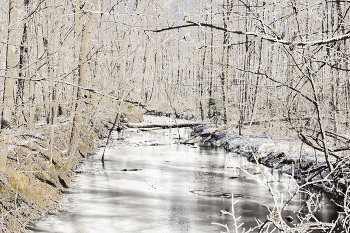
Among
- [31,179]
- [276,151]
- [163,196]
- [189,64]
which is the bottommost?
[163,196]

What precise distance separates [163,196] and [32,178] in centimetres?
400

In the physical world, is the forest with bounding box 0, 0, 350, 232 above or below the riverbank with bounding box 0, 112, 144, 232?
above

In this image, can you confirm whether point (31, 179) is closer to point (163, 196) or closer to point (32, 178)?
point (32, 178)

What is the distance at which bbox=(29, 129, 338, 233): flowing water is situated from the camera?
Result: 8336 millimetres

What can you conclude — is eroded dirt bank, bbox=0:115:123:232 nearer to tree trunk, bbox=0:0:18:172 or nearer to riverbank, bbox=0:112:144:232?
riverbank, bbox=0:112:144:232

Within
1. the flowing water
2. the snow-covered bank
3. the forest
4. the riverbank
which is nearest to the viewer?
the forest

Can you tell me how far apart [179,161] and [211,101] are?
11428 mm

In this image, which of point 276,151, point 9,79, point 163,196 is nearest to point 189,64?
point 163,196

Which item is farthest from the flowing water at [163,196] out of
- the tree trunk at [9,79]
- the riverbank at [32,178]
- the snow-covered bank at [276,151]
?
the tree trunk at [9,79]

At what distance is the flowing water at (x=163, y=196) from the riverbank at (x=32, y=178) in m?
0.34

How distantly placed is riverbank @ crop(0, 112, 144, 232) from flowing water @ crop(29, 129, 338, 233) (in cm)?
34

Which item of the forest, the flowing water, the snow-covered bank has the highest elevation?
the forest

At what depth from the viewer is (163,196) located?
10797 millimetres

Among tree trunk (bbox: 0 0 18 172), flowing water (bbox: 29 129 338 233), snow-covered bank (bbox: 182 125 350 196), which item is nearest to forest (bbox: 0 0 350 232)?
tree trunk (bbox: 0 0 18 172)
